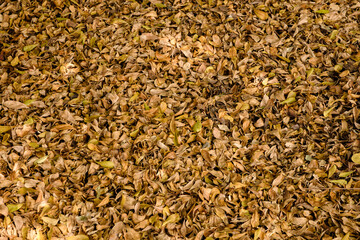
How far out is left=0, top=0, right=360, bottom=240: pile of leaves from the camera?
1949 millimetres

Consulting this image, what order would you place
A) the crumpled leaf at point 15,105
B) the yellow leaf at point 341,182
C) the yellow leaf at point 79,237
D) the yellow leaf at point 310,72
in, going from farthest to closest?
the yellow leaf at point 310,72
the crumpled leaf at point 15,105
the yellow leaf at point 341,182
the yellow leaf at point 79,237

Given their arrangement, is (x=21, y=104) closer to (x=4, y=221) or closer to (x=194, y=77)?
(x=4, y=221)

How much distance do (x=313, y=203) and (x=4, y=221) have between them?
194 centimetres

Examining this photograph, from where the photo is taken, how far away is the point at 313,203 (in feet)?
6.42

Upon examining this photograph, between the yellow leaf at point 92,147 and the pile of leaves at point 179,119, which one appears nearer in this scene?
the pile of leaves at point 179,119

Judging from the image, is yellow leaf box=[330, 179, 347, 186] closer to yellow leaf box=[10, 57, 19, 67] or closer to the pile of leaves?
the pile of leaves

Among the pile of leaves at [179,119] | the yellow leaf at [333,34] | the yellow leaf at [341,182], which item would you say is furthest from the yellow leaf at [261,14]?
the yellow leaf at [341,182]

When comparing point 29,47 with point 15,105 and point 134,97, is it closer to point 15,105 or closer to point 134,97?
point 15,105

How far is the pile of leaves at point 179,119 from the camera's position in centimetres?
195

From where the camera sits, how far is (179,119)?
2.27 m

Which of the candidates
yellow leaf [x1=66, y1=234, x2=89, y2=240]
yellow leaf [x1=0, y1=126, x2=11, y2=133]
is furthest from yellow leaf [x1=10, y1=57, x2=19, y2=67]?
yellow leaf [x1=66, y1=234, x2=89, y2=240]

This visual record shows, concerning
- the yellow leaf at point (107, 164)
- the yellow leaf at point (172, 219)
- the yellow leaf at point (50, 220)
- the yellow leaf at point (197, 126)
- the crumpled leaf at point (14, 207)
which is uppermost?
the yellow leaf at point (197, 126)

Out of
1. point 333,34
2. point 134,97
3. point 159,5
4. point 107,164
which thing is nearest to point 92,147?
point 107,164

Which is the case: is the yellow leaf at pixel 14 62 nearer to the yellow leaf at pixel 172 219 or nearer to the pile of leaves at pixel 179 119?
the pile of leaves at pixel 179 119
